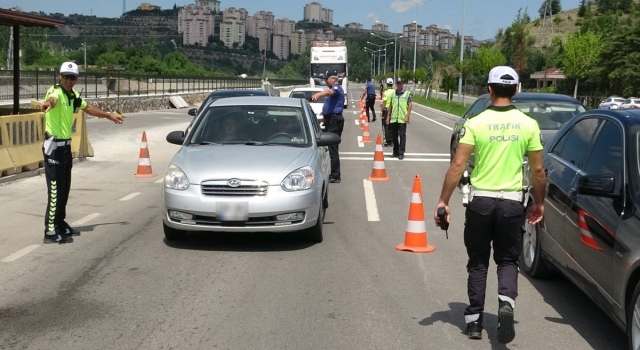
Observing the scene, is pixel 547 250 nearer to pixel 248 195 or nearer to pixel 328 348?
pixel 328 348

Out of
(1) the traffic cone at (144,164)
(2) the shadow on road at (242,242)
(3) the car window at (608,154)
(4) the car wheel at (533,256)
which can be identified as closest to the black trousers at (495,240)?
(3) the car window at (608,154)

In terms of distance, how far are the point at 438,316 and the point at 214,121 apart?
4565mm

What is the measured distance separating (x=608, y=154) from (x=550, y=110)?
23.4 feet

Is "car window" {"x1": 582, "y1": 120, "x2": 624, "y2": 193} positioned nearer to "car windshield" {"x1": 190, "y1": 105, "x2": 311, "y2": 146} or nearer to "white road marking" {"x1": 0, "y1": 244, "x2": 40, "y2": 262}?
"car windshield" {"x1": 190, "y1": 105, "x2": 311, "y2": 146}

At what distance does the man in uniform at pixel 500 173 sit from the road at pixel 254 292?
26.3 inches

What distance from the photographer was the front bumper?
823cm

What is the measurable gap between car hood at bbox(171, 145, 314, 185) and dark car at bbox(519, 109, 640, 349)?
2632mm

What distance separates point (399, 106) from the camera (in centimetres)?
1797

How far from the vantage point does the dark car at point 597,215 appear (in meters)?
5.07

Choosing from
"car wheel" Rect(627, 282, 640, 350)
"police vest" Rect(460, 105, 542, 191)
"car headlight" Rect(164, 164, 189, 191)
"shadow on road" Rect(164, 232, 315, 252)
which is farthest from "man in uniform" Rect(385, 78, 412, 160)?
"car wheel" Rect(627, 282, 640, 350)

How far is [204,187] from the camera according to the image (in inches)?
327

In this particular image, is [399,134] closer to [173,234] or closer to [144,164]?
[144,164]

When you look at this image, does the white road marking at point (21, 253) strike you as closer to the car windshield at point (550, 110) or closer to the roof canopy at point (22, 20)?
the car windshield at point (550, 110)

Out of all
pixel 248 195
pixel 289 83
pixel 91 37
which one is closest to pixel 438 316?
pixel 248 195
